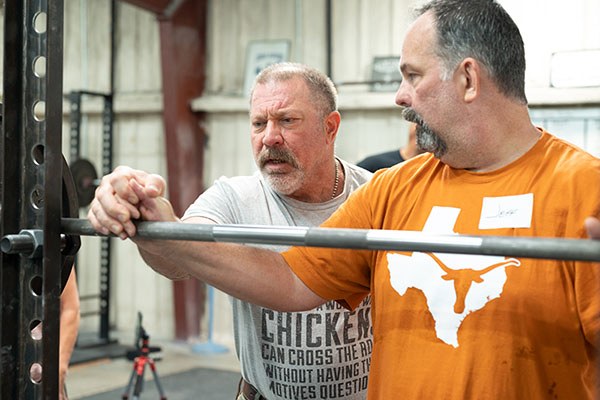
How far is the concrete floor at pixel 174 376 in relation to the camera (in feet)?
16.6

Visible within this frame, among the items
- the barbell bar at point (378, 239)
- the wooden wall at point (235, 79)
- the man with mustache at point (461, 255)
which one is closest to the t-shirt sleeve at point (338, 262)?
the man with mustache at point (461, 255)

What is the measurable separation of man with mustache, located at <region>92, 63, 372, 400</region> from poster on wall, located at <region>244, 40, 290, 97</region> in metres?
4.56

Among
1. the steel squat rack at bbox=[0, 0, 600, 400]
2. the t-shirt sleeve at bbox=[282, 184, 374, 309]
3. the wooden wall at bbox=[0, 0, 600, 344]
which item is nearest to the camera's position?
the steel squat rack at bbox=[0, 0, 600, 400]

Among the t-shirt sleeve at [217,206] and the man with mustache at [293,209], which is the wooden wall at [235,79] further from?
the t-shirt sleeve at [217,206]

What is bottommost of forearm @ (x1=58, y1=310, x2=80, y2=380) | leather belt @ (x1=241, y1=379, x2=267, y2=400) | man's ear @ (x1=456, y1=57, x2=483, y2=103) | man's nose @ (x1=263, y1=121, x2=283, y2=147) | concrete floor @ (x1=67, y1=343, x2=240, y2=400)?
concrete floor @ (x1=67, y1=343, x2=240, y2=400)

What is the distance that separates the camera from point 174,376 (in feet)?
18.5

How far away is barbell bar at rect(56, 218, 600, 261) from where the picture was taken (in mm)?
861

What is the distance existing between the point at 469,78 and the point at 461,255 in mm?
323

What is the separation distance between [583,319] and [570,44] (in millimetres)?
4805

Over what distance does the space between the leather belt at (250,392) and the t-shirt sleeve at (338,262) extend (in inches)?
20.1

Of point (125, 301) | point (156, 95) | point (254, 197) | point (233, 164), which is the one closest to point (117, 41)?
point (156, 95)

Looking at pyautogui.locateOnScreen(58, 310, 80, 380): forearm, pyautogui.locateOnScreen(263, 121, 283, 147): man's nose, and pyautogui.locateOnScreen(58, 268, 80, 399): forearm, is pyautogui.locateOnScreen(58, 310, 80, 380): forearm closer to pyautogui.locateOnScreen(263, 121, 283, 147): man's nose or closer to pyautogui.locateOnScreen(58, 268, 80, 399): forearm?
pyautogui.locateOnScreen(58, 268, 80, 399): forearm

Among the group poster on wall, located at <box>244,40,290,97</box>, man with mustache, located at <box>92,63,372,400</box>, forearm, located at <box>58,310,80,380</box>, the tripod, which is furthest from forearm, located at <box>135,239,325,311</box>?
poster on wall, located at <box>244,40,290,97</box>

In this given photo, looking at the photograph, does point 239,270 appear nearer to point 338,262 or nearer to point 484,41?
point 338,262
